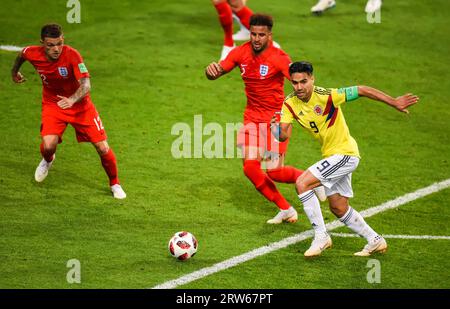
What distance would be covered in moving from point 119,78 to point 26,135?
248 centimetres

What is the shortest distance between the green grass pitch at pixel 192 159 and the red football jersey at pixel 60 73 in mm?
1035

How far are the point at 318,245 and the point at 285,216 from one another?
1.09m

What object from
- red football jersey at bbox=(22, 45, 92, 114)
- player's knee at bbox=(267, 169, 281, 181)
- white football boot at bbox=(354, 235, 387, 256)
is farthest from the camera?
red football jersey at bbox=(22, 45, 92, 114)

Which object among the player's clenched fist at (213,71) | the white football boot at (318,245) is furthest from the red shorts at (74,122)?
Answer: the white football boot at (318,245)

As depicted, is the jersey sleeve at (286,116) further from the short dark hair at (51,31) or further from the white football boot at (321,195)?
the short dark hair at (51,31)

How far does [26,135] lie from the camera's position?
12.4 m

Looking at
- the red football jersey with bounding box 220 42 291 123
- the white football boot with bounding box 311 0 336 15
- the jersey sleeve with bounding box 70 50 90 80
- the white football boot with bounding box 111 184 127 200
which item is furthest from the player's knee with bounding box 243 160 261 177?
the white football boot with bounding box 311 0 336 15

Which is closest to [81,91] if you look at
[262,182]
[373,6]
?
[262,182]

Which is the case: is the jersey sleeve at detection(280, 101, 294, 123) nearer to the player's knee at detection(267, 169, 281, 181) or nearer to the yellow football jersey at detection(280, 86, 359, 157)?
the yellow football jersey at detection(280, 86, 359, 157)

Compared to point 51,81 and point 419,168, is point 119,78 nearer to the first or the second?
point 51,81

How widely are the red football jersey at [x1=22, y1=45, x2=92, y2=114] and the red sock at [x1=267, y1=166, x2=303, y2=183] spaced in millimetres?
2301

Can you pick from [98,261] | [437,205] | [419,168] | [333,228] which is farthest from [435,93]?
[98,261]

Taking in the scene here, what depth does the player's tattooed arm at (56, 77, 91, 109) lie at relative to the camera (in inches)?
389

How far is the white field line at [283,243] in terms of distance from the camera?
27.8 feet
